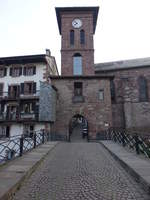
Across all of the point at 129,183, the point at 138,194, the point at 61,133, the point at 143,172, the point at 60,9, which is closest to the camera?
the point at 138,194

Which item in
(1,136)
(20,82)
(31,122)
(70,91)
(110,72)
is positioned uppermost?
(110,72)

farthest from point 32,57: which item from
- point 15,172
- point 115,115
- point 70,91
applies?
point 15,172

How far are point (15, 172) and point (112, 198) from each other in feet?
9.53

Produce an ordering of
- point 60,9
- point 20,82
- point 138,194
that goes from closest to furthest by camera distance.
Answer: point 138,194
point 20,82
point 60,9

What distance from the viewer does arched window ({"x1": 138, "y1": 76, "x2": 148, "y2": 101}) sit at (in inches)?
858

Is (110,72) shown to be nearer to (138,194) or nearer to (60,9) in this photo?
(60,9)

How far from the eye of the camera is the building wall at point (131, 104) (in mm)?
20534

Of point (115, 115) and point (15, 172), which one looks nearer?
point (15, 172)

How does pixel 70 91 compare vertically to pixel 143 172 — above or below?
above

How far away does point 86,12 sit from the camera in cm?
2355

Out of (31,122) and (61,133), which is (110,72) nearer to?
(61,133)

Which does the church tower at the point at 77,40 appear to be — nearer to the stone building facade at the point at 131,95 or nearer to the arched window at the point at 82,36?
the arched window at the point at 82,36

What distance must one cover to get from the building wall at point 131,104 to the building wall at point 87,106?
4.00 meters

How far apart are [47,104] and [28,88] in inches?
205
